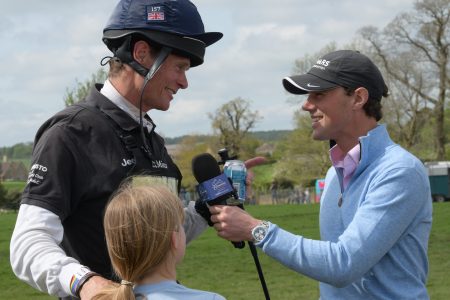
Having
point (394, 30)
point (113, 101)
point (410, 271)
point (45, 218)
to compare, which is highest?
point (394, 30)

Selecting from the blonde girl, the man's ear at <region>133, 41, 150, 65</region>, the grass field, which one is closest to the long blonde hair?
the blonde girl

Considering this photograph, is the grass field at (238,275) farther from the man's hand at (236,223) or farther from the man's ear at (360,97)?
the man's hand at (236,223)

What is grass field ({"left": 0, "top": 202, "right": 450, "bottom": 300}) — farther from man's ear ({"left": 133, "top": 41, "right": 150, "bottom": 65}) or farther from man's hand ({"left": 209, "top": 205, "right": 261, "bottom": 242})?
man's ear ({"left": 133, "top": 41, "right": 150, "bottom": 65})

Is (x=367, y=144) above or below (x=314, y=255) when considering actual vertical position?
above

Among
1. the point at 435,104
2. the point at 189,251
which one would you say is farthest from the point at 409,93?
the point at 189,251

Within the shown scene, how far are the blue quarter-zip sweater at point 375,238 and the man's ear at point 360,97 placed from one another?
16 centimetres

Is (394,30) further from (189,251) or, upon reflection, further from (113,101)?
(113,101)

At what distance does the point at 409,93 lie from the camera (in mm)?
54219

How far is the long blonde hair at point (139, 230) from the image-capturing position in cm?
287

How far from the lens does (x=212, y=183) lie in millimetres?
3715

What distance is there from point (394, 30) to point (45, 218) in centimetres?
5334

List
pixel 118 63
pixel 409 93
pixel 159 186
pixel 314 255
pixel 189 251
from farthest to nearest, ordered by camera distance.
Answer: pixel 409 93
pixel 189 251
pixel 118 63
pixel 314 255
pixel 159 186

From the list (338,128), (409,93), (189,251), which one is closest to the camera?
(338,128)

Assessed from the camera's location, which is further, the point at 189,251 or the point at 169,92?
the point at 189,251
